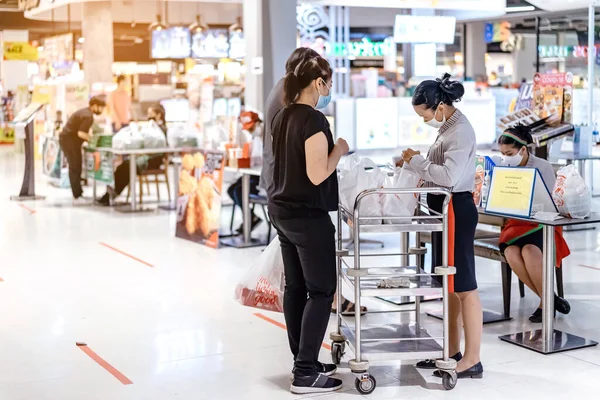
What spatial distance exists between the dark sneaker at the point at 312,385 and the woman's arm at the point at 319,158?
0.93m

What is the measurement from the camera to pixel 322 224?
400 centimetres

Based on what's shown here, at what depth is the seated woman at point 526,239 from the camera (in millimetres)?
5238

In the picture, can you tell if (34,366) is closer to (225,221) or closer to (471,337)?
(471,337)

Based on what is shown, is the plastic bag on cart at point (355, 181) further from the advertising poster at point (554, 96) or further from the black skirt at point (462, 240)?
the advertising poster at point (554, 96)

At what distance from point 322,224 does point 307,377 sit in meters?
0.73

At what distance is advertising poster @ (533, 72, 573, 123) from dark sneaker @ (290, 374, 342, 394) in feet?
17.5

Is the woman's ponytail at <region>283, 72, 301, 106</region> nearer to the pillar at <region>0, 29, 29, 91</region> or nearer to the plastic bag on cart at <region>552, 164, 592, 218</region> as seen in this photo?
the plastic bag on cart at <region>552, 164, 592, 218</region>

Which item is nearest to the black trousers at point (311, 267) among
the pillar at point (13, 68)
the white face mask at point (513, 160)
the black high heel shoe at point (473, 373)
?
the black high heel shoe at point (473, 373)

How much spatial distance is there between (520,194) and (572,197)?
0.27 m

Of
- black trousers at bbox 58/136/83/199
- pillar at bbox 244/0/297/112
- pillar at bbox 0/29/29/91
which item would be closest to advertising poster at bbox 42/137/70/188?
black trousers at bbox 58/136/83/199

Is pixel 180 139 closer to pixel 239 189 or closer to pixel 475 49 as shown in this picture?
pixel 239 189

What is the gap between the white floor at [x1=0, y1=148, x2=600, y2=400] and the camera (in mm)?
4215

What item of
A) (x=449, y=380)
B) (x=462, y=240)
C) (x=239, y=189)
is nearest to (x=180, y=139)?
(x=239, y=189)

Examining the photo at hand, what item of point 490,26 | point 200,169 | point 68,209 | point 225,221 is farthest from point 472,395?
point 490,26
